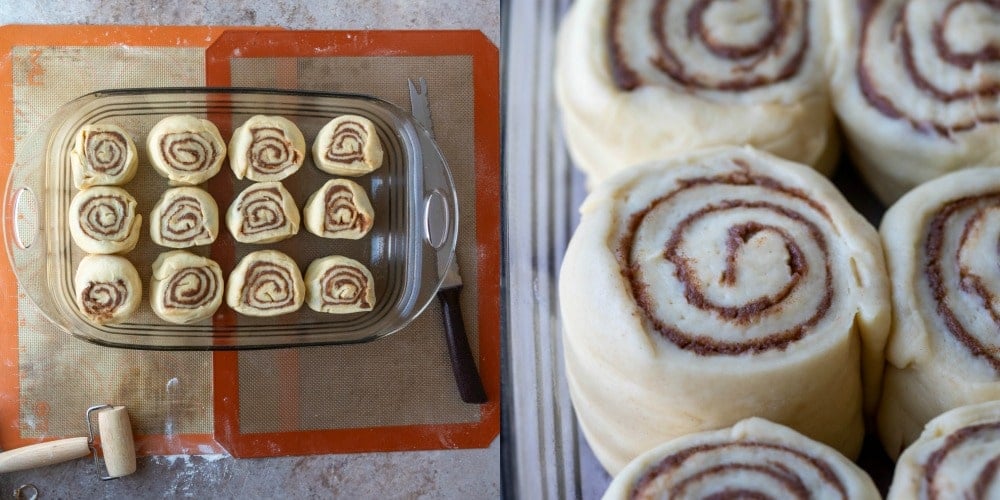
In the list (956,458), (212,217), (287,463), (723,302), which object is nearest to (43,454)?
(287,463)

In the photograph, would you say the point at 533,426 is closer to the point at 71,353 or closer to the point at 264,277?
the point at 264,277

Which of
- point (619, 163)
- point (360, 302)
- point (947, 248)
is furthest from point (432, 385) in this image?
point (947, 248)

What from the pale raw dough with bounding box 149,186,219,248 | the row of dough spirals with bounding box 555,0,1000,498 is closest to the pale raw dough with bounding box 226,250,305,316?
the pale raw dough with bounding box 149,186,219,248

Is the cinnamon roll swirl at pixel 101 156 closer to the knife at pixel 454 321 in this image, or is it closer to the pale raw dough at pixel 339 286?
the pale raw dough at pixel 339 286

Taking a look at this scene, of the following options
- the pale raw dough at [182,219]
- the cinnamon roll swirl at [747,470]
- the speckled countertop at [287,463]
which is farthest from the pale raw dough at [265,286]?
the cinnamon roll swirl at [747,470]

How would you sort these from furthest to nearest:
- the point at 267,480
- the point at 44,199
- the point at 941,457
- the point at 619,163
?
the point at 267,480 < the point at 44,199 < the point at 619,163 < the point at 941,457

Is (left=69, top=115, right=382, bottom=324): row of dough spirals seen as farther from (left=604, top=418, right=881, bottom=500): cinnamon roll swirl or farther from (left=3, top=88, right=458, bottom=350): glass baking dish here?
(left=604, top=418, right=881, bottom=500): cinnamon roll swirl
